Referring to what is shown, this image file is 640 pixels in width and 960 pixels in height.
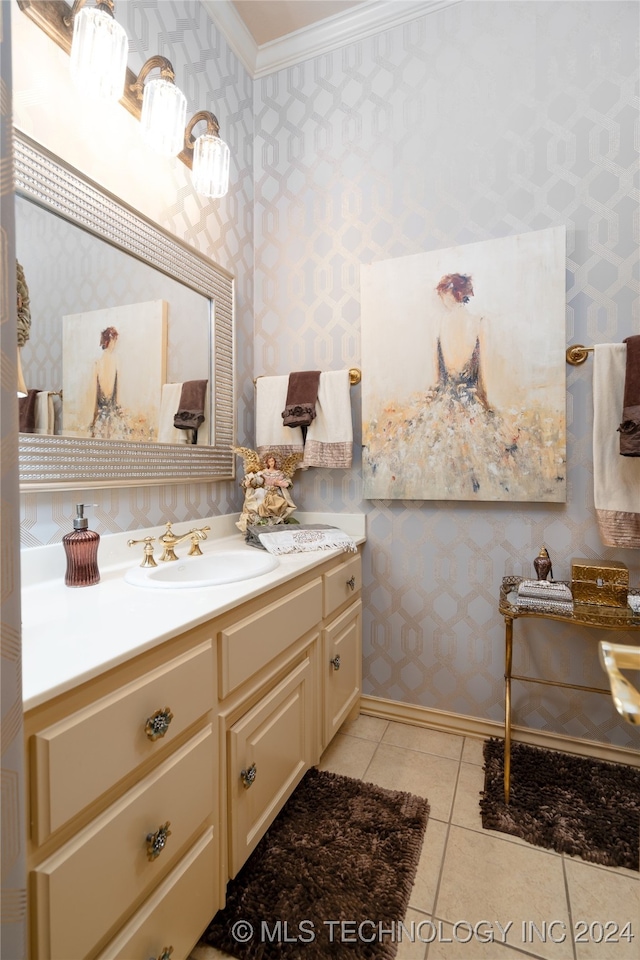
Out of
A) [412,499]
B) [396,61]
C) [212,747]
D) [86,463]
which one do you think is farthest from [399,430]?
[396,61]

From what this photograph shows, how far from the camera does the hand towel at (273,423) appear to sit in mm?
2016

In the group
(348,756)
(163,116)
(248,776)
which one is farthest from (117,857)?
(163,116)

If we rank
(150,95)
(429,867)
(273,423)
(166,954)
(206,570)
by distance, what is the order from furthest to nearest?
(273,423) → (206,570) → (150,95) → (429,867) → (166,954)

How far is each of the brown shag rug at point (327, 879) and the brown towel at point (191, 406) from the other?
136 centimetres

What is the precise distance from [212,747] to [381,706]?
1.21 metres

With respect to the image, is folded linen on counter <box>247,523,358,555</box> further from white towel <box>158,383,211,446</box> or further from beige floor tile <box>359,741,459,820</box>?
beige floor tile <box>359,741,459,820</box>

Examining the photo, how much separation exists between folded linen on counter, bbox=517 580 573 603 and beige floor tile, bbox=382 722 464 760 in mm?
734

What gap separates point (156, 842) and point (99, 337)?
1.26 metres

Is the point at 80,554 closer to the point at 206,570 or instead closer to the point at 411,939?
the point at 206,570

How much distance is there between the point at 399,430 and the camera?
1.88 metres

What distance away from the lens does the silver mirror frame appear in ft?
3.81

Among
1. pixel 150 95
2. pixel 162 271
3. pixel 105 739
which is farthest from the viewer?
pixel 162 271

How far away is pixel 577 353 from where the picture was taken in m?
1.64

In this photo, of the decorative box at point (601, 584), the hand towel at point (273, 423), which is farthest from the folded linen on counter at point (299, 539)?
the decorative box at point (601, 584)
